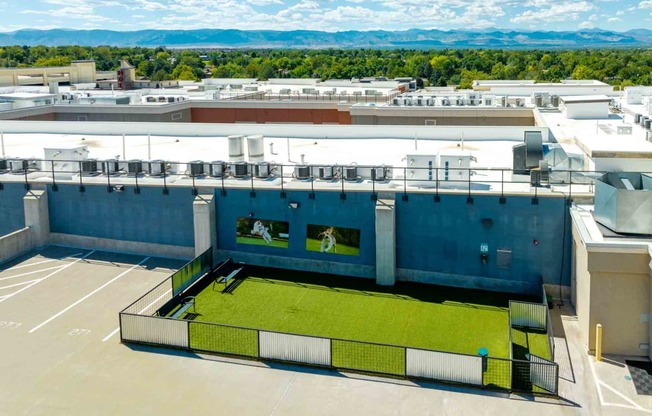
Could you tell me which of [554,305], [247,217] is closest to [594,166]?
[554,305]

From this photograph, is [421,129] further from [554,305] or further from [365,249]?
[554,305]

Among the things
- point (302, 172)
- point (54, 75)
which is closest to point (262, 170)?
point (302, 172)

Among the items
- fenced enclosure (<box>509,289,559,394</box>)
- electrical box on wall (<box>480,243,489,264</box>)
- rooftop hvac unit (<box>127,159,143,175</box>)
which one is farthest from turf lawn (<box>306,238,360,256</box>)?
rooftop hvac unit (<box>127,159,143,175</box>)

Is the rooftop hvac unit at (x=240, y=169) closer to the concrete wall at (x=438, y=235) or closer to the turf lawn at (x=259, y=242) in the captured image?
the concrete wall at (x=438, y=235)

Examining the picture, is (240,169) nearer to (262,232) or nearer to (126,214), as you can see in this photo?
(262,232)

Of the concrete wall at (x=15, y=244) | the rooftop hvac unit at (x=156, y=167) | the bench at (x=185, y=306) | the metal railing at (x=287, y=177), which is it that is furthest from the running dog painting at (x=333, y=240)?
the concrete wall at (x=15, y=244)
